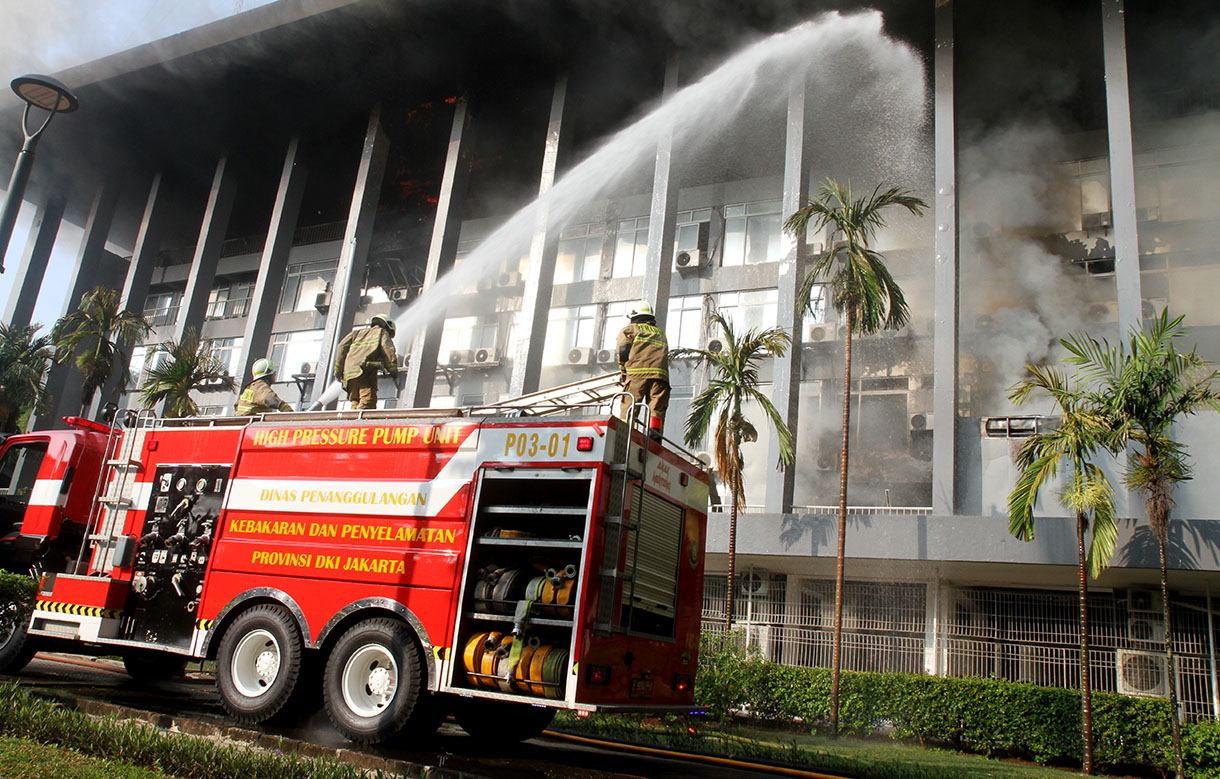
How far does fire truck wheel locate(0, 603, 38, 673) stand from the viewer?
962 centimetres

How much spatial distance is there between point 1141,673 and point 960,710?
13.3 ft

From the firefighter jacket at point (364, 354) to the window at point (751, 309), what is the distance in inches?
637

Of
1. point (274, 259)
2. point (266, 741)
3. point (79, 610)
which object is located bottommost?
point (266, 741)

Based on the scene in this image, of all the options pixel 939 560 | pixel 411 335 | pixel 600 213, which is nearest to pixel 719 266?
pixel 600 213

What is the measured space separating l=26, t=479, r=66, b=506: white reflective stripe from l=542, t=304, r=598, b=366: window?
18108mm

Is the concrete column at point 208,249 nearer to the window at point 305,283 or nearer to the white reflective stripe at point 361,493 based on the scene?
the window at point 305,283

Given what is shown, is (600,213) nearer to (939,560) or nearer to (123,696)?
(939,560)

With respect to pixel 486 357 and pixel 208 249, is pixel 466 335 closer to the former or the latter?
pixel 486 357

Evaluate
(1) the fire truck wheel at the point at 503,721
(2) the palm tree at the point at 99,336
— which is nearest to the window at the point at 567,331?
Result: (2) the palm tree at the point at 99,336

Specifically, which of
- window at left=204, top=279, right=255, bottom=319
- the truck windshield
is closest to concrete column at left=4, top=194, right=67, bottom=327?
window at left=204, top=279, right=255, bottom=319

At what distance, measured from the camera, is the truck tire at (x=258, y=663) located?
7.50 metres

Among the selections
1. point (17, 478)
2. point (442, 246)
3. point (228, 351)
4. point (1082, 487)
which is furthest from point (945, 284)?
point (228, 351)

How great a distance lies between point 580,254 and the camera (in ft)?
Result: 95.8

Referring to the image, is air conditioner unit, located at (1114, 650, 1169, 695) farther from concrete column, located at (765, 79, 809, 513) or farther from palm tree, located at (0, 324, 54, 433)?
palm tree, located at (0, 324, 54, 433)
